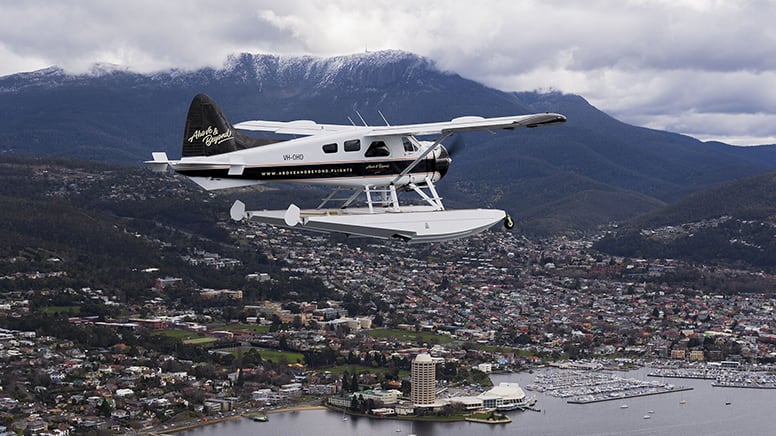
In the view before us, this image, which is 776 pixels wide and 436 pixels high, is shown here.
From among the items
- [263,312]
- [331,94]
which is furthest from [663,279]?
[331,94]

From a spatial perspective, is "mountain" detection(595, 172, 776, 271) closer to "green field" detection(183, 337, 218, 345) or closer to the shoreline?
"green field" detection(183, 337, 218, 345)

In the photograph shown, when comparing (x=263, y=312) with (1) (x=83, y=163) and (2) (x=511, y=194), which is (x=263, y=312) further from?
(2) (x=511, y=194)

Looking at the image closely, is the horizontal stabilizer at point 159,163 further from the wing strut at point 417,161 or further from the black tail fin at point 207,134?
the wing strut at point 417,161

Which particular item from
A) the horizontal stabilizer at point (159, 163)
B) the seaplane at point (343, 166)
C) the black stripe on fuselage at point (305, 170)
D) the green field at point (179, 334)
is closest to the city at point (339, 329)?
the green field at point (179, 334)

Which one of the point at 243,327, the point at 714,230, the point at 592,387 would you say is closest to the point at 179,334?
the point at 243,327

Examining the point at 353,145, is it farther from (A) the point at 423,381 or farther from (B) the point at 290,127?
(A) the point at 423,381

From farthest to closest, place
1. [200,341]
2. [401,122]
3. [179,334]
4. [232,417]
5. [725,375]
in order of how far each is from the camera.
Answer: [401,122], [725,375], [179,334], [200,341], [232,417]
